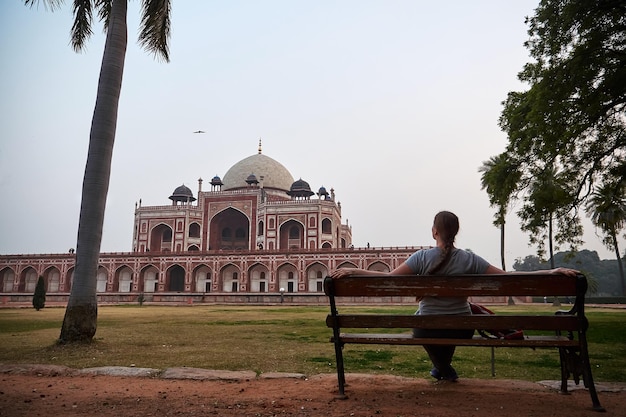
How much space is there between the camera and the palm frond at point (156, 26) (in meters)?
8.51

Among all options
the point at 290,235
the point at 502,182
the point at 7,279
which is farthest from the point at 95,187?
the point at 7,279

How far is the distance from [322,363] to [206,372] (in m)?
1.37

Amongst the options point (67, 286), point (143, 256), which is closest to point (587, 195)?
point (143, 256)

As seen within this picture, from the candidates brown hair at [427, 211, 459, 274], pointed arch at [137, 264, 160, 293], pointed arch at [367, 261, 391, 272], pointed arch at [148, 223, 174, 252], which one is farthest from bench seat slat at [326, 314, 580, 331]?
pointed arch at [148, 223, 174, 252]

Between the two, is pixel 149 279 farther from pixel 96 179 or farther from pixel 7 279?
pixel 96 179

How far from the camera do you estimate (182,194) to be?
54312mm

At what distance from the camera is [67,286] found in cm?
4372

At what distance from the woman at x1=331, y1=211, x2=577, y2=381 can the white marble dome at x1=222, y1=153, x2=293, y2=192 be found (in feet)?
167

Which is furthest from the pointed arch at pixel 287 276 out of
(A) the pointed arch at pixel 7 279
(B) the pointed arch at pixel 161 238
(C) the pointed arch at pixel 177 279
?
(A) the pointed arch at pixel 7 279

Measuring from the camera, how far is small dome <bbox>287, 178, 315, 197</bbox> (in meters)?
51.4

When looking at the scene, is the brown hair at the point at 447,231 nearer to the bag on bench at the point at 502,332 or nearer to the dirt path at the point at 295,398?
the bag on bench at the point at 502,332

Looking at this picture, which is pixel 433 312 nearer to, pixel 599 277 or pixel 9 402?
pixel 9 402

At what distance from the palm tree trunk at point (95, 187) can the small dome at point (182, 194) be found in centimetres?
4781

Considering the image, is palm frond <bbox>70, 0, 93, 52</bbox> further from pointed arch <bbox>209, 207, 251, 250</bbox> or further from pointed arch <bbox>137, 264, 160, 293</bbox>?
pointed arch <bbox>209, 207, 251, 250</bbox>
